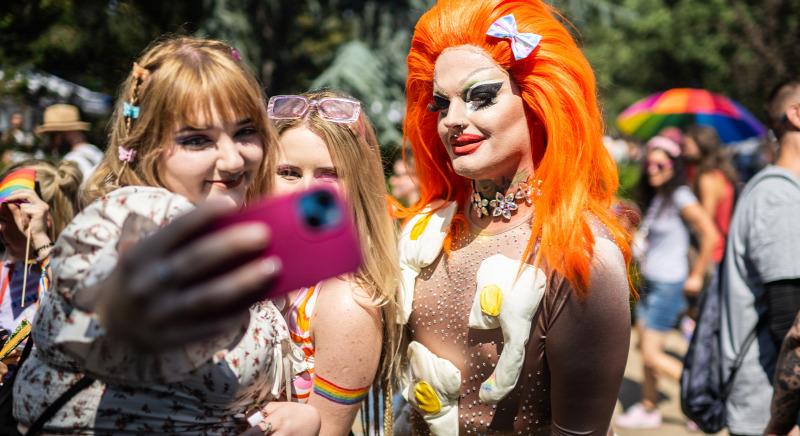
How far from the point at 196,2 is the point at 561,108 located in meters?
7.99

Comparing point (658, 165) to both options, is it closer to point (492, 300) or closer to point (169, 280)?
point (492, 300)

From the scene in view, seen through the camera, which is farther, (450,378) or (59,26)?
(59,26)

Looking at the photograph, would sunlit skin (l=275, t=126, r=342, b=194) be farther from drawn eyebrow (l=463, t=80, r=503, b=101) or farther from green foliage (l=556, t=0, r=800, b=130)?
green foliage (l=556, t=0, r=800, b=130)

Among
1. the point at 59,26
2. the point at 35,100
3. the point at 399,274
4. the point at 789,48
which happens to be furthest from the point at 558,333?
the point at 789,48

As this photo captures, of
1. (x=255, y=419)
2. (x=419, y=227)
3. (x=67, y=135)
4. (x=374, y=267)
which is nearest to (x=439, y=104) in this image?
(x=419, y=227)

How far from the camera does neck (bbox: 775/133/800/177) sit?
10.2 ft

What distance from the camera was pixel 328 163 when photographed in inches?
88.5

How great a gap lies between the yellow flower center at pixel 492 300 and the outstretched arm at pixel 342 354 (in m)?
0.31

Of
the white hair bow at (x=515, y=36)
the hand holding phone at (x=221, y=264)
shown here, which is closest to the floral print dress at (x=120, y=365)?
the hand holding phone at (x=221, y=264)

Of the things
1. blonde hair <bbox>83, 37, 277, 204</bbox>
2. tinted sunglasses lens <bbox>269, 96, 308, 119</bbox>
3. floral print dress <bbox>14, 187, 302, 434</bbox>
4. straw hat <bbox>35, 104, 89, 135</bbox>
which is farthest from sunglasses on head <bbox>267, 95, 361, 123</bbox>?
straw hat <bbox>35, 104, 89, 135</bbox>

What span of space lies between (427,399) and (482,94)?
0.89m

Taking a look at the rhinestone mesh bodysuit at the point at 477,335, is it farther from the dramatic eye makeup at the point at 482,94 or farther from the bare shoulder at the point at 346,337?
the dramatic eye makeup at the point at 482,94

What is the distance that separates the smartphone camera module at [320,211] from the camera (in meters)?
1.02

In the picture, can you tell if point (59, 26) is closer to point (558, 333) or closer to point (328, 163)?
point (328, 163)
